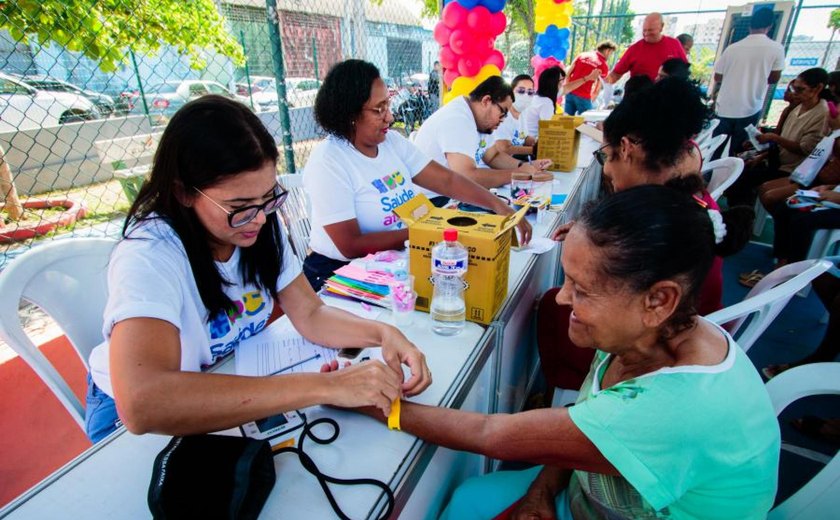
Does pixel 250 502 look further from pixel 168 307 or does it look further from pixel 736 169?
pixel 736 169

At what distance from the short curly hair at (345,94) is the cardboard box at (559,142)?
1853 mm

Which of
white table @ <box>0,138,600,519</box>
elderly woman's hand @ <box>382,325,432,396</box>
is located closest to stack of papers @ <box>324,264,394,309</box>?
white table @ <box>0,138,600,519</box>

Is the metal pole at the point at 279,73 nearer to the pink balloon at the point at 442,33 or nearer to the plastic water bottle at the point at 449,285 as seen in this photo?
the plastic water bottle at the point at 449,285

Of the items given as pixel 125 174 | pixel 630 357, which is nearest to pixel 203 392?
pixel 630 357

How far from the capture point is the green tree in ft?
8.76

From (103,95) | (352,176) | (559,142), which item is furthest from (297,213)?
(103,95)

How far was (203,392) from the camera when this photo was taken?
88 centimetres

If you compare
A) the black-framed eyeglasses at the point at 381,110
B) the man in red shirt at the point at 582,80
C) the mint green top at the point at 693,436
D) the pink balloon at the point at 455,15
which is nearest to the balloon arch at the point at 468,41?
the pink balloon at the point at 455,15

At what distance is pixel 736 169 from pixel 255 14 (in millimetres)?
7074

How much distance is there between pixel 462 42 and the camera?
190 inches

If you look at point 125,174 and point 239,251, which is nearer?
point 239,251

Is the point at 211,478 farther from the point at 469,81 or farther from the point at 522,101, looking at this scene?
the point at 522,101

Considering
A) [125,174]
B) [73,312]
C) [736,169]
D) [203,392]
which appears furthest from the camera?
[125,174]

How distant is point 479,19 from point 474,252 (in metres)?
4.27
